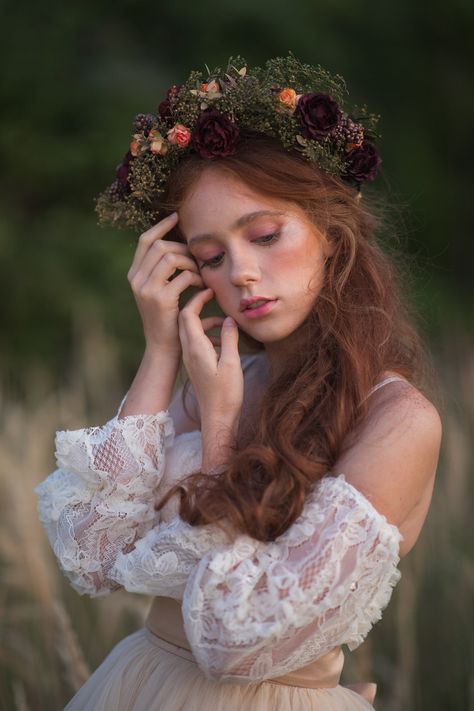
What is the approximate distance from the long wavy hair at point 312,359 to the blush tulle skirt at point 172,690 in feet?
1.43

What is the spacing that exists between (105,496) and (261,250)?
78 centimetres

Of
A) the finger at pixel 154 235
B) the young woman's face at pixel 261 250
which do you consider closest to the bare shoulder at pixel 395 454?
the young woman's face at pixel 261 250

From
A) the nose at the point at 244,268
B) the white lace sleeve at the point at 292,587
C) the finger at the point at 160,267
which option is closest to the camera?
the white lace sleeve at the point at 292,587

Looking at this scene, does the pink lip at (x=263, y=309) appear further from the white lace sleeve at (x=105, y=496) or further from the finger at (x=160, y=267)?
the white lace sleeve at (x=105, y=496)

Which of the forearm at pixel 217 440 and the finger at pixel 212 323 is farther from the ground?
the finger at pixel 212 323

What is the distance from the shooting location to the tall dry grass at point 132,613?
3.42 meters

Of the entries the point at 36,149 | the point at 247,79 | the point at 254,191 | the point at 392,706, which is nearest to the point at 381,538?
the point at 254,191

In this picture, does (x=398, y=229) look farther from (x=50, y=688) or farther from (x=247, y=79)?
(x=50, y=688)

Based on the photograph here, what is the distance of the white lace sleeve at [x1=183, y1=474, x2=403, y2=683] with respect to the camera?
1909 millimetres

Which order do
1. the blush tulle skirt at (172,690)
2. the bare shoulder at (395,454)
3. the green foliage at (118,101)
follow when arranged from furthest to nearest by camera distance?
the green foliage at (118,101) < the blush tulle skirt at (172,690) < the bare shoulder at (395,454)

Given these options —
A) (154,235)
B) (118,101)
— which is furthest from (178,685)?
(118,101)

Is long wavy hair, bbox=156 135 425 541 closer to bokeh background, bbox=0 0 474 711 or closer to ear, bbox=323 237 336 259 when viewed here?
ear, bbox=323 237 336 259

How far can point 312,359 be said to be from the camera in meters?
2.37

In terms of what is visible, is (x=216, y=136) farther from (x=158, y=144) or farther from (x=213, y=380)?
(x=213, y=380)
